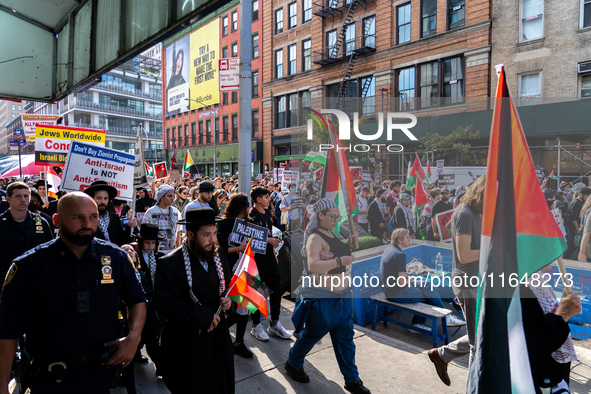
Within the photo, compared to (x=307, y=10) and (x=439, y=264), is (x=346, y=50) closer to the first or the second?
(x=307, y=10)

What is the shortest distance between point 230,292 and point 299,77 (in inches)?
1133

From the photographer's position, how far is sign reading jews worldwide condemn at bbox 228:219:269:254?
495 centimetres

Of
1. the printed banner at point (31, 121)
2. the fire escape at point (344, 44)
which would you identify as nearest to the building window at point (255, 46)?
the fire escape at point (344, 44)

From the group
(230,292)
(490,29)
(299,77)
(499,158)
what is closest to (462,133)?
(499,158)

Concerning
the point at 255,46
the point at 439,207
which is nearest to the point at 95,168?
the point at 439,207

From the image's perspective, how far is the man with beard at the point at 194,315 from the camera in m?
3.00

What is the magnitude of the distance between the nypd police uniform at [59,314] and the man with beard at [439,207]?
376 centimetres

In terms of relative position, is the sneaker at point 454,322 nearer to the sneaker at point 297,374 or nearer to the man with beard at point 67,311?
the sneaker at point 297,374

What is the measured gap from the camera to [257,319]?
17.6ft

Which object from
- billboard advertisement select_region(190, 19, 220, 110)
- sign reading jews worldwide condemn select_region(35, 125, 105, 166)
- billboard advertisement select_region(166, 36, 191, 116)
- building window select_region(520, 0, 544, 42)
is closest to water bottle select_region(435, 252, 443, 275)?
sign reading jews worldwide condemn select_region(35, 125, 105, 166)

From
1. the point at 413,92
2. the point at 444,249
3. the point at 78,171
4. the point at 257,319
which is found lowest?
the point at 257,319

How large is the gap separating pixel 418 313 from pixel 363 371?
3.62ft

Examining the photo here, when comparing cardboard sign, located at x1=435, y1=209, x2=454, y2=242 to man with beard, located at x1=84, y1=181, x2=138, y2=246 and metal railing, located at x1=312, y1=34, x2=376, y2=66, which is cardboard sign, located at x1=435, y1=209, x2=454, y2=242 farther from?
metal railing, located at x1=312, y1=34, x2=376, y2=66

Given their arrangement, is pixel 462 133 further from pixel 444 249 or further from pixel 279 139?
pixel 279 139
